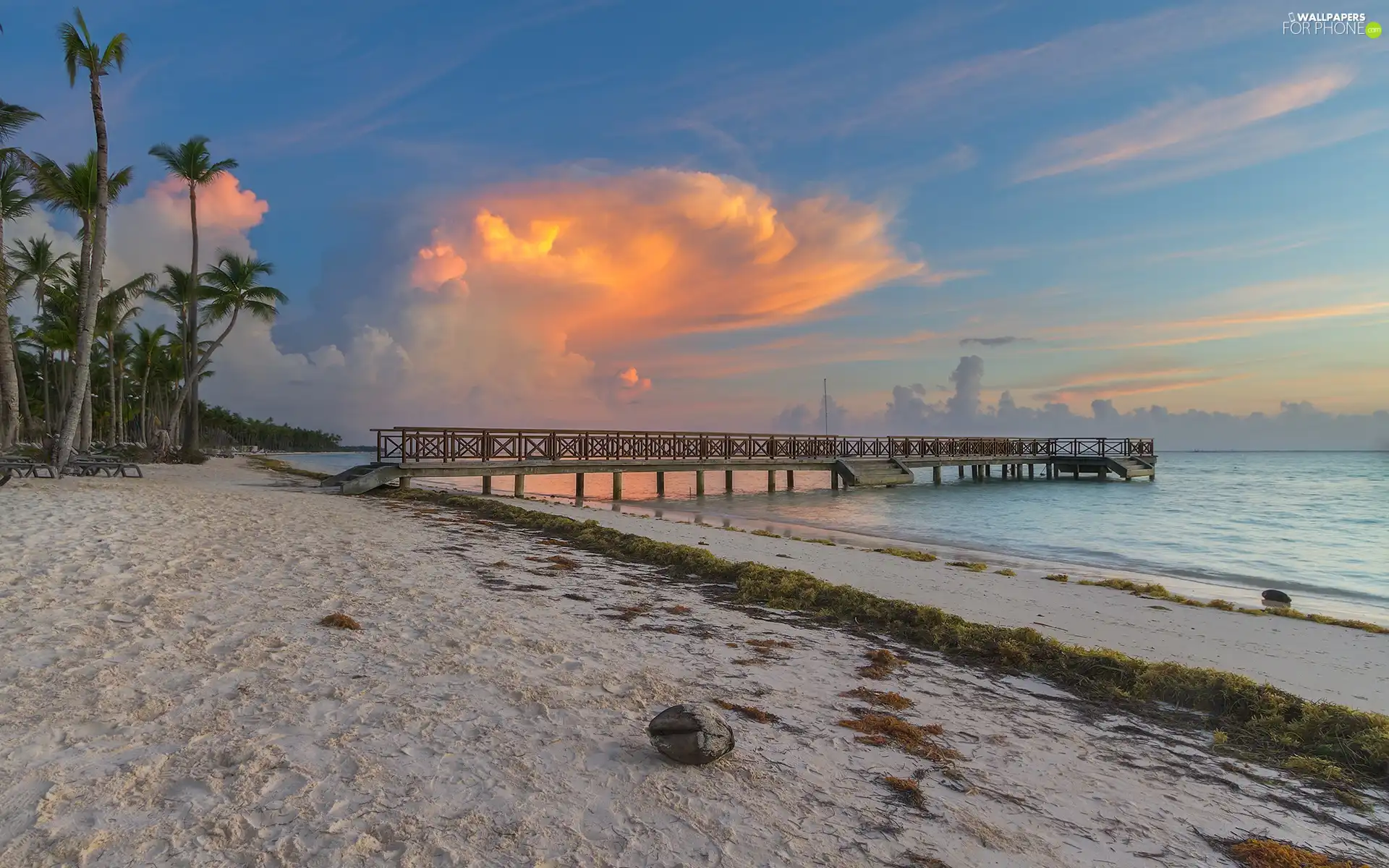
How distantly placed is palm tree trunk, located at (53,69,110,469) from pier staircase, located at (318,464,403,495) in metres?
5.81

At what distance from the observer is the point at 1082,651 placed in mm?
5785

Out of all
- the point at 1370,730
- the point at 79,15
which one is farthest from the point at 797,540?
the point at 79,15

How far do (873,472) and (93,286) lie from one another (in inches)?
1416

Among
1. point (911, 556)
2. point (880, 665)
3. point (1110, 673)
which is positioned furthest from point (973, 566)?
point (880, 665)

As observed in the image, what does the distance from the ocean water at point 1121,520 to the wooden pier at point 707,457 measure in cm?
166

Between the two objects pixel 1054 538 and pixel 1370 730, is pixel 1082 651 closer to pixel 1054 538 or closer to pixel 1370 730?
pixel 1370 730

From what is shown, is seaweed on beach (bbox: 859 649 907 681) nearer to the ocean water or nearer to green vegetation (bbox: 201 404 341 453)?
the ocean water

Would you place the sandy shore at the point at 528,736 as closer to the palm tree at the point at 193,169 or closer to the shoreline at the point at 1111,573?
the shoreline at the point at 1111,573

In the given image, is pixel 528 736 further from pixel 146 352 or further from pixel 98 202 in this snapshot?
pixel 146 352

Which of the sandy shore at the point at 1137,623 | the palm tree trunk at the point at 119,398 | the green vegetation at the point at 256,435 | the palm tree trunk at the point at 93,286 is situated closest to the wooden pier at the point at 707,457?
the palm tree trunk at the point at 93,286

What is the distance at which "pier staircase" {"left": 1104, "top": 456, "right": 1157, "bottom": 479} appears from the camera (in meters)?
49.1

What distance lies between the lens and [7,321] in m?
18.0

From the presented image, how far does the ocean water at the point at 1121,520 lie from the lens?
14.7 m

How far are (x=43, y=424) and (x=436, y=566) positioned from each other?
4403 cm
